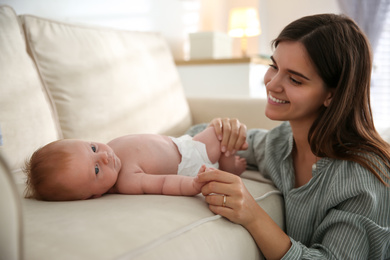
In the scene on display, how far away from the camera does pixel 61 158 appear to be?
92cm

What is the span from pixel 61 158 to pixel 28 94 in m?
0.46

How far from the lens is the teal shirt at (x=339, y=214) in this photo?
917 mm

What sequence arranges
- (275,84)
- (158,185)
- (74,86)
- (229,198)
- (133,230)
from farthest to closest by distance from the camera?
(74,86) < (275,84) < (158,185) < (229,198) < (133,230)

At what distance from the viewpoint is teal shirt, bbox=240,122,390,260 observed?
0.92 metres

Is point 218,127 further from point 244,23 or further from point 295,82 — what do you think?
point 244,23

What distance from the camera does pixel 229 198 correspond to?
0.87 meters

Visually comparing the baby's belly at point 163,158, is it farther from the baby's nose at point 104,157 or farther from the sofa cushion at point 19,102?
the sofa cushion at point 19,102

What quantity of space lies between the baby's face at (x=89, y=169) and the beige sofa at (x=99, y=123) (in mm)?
42

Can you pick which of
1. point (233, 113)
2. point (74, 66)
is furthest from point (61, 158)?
point (233, 113)

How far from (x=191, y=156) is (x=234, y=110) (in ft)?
2.53

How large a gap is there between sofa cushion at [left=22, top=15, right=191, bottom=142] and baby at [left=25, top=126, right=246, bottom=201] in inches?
13.4

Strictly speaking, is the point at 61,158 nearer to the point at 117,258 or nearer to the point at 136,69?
the point at 117,258

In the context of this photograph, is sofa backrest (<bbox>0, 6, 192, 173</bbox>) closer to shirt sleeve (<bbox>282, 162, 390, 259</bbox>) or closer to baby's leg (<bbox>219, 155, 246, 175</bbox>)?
baby's leg (<bbox>219, 155, 246, 175</bbox>)

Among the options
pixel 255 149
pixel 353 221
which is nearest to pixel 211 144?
pixel 255 149
